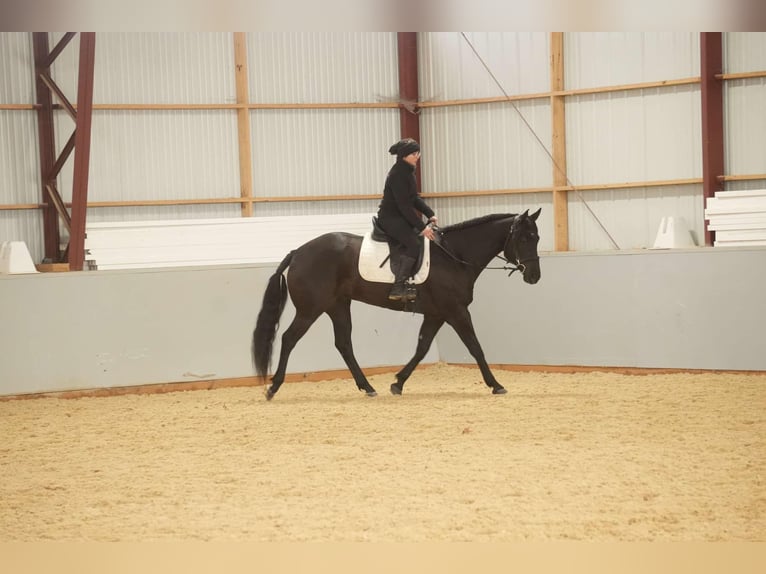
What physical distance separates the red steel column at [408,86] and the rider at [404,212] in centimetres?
684

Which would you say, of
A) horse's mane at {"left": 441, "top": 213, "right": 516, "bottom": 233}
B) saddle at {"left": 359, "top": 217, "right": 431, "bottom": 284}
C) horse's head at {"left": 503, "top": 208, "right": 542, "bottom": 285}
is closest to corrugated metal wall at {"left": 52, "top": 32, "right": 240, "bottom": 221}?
saddle at {"left": 359, "top": 217, "right": 431, "bottom": 284}

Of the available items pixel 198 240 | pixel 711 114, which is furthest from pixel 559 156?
pixel 198 240

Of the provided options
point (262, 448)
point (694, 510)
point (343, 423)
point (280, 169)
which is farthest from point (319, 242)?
point (280, 169)

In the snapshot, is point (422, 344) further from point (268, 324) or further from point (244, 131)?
point (244, 131)

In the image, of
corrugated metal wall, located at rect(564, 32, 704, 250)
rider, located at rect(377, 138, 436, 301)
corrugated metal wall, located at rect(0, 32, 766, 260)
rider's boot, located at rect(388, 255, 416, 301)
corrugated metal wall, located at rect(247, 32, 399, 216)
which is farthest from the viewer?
corrugated metal wall, located at rect(247, 32, 399, 216)

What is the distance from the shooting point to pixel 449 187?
15406 millimetres

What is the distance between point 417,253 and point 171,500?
167 inches

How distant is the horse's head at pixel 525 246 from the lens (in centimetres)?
855

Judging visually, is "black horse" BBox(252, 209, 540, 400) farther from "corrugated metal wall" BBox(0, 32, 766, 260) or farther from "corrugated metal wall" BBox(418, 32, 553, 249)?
"corrugated metal wall" BBox(418, 32, 553, 249)

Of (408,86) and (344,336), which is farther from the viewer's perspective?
(408,86)

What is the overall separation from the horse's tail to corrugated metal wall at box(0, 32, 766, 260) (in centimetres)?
584

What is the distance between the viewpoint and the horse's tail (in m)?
8.56

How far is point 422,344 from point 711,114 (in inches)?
244

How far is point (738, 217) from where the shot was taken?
1203 centimetres
